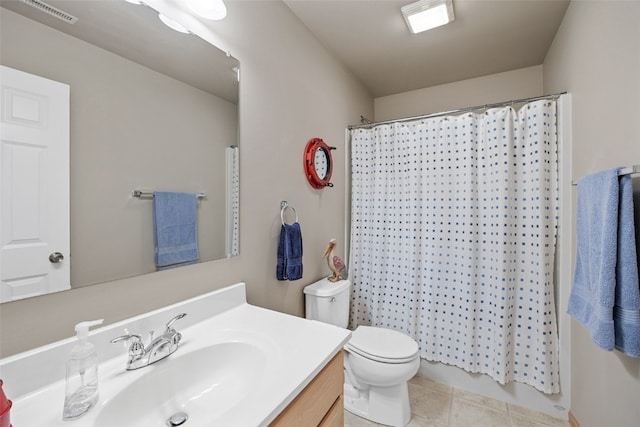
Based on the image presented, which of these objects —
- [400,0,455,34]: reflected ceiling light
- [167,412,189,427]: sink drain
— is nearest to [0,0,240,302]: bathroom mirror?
[167,412,189,427]: sink drain

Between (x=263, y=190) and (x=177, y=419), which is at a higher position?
(x=263, y=190)

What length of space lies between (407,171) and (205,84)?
1.49 meters

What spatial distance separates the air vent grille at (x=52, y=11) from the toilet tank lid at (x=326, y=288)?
1530mm

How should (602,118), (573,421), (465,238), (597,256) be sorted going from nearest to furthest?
(597,256) → (602,118) → (573,421) → (465,238)

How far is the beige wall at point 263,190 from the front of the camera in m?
0.77

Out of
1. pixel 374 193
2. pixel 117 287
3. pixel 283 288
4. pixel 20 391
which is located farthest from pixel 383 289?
pixel 20 391

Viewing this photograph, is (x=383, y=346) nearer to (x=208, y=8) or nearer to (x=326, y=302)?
(x=326, y=302)

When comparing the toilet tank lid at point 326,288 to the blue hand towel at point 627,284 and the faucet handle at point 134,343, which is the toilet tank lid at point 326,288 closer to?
the faucet handle at point 134,343

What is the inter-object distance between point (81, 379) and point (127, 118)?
0.75 metres

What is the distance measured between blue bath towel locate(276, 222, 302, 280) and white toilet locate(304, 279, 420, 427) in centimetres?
30

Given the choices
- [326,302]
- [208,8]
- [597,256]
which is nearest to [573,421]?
[597,256]

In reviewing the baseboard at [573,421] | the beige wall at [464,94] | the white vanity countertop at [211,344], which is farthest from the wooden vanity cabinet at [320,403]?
the beige wall at [464,94]

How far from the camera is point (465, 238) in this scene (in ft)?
6.15

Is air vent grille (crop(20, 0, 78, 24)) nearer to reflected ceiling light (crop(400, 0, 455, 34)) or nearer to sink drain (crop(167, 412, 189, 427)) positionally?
sink drain (crop(167, 412, 189, 427))
